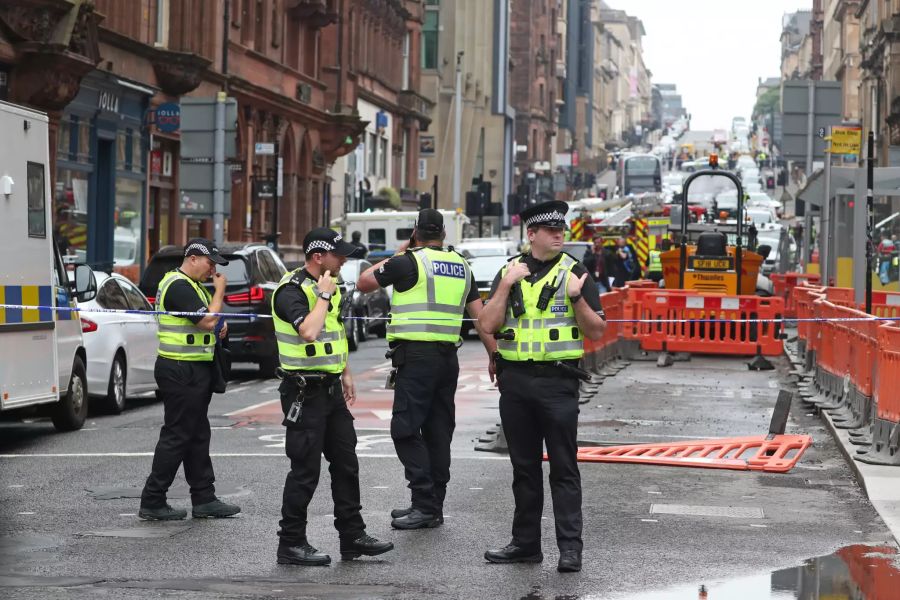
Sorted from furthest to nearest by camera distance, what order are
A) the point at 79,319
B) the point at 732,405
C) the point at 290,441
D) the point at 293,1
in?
the point at 293,1, the point at 732,405, the point at 79,319, the point at 290,441

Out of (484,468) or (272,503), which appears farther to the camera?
(484,468)

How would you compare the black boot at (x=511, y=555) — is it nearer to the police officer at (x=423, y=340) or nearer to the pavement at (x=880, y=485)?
the police officer at (x=423, y=340)

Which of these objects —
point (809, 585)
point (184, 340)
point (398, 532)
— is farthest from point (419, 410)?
point (809, 585)

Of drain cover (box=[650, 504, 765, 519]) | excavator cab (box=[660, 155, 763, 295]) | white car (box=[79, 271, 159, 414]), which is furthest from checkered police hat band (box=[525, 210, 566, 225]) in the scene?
excavator cab (box=[660, 155, 763, 295])

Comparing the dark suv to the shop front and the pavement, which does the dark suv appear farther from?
the pavement

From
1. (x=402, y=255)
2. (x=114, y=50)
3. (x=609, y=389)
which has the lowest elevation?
(x=609, y=389)

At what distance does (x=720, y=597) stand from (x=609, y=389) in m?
13.2

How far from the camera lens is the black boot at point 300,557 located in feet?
31.1

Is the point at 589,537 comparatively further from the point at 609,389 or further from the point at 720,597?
the point at 609,389

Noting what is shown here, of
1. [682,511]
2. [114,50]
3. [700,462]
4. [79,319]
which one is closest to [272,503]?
[682,511]

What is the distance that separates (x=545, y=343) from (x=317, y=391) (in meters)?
1.30

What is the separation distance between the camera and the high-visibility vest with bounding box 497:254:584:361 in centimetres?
948

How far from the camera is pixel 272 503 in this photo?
466 inches

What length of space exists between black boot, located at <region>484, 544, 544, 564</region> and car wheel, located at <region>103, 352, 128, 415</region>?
9614 millimetres
